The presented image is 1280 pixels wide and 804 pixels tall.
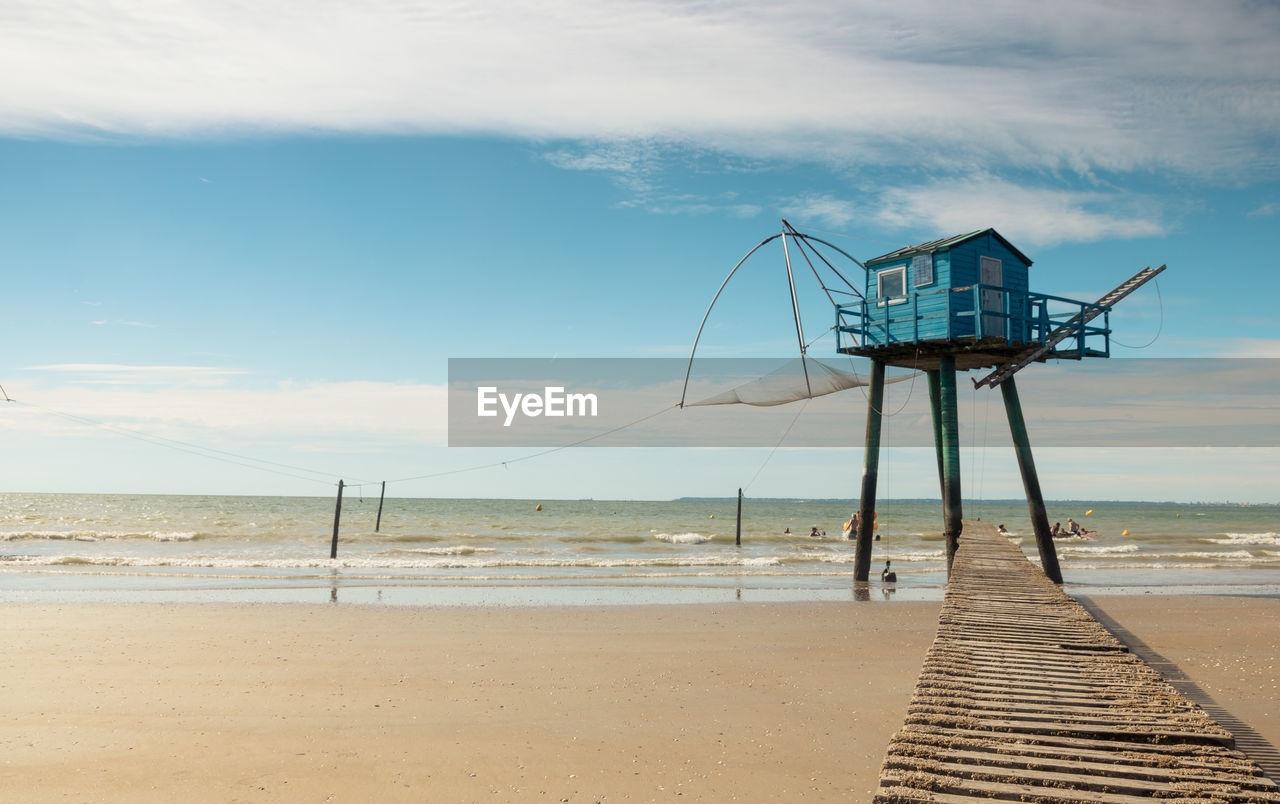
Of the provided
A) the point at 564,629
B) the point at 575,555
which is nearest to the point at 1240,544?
the point at 575,555

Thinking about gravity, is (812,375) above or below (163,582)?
above

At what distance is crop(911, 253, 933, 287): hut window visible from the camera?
18203 mm

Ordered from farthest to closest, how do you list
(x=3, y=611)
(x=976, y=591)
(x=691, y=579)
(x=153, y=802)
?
(x=691, y=579) < (x=3, y=611) < (x=976, y=591) < (x=153, y=802)

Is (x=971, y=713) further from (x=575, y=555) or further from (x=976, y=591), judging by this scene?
(x=575, y=555)

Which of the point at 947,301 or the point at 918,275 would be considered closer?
the point at 947,301

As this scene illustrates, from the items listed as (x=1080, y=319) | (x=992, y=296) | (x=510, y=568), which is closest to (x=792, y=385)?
Result: (x=992, y=296)

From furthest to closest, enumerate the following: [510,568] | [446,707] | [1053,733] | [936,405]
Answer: [510,568] → [936,405] → [446,707] → [1053,733]

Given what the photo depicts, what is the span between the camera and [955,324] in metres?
17.5

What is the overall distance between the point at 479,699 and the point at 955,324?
Result: 490 inches

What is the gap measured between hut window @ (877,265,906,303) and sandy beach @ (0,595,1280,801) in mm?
7147

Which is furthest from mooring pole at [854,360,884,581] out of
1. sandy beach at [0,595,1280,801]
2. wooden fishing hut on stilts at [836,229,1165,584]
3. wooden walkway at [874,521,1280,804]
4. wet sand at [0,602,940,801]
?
wooden walkway at [874,521,1280,804]

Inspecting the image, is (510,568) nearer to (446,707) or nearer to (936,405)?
(936,405)

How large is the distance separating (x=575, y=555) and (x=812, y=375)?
56.7 ft

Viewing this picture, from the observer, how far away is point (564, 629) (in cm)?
1434
